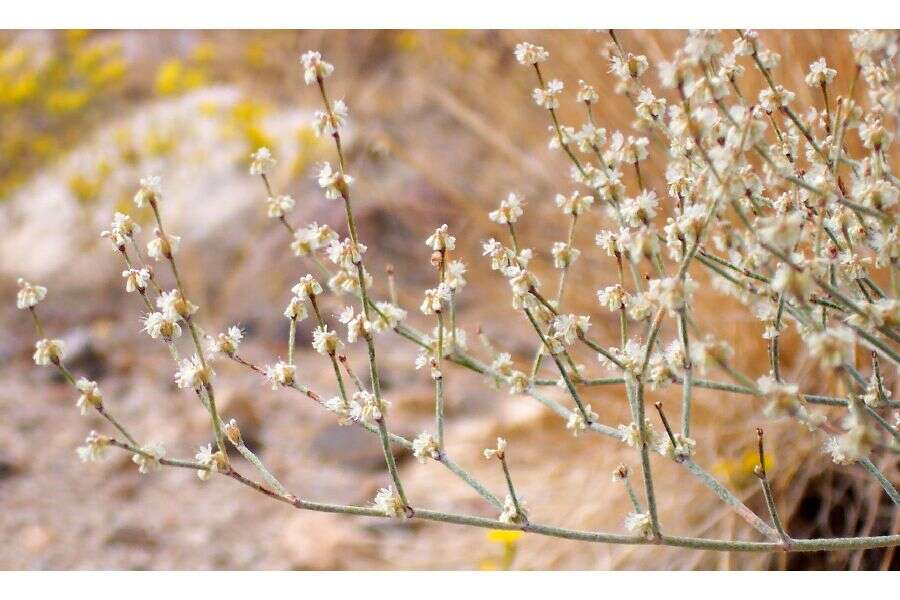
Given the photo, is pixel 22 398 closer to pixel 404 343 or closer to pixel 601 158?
pixel 404 343

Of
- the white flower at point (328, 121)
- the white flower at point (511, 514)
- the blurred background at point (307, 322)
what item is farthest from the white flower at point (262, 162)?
the blurred background at point (307, 322)

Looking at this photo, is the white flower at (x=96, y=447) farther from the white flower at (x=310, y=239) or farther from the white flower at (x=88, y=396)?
the white flower at (x=310, y=239)

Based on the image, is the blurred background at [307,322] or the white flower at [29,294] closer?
the white flower at [29,294]

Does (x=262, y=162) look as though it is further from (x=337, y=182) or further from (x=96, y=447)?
(x=96, y=447)

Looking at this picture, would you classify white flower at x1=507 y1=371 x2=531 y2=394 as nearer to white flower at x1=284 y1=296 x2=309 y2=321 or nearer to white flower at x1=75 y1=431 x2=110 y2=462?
white flower at x1=284 y1=296 x2=309 y2=321

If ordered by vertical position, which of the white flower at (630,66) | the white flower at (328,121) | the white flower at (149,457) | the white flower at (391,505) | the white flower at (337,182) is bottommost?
the white flower at (391,505)
